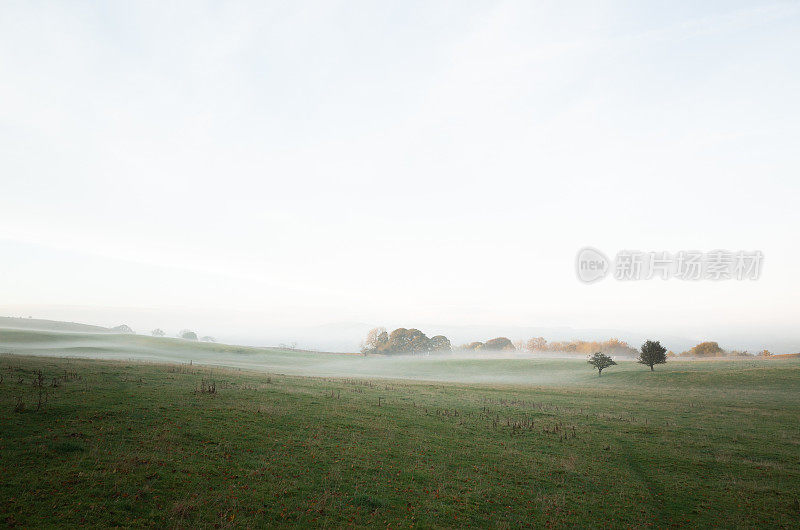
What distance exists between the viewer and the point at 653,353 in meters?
57.4

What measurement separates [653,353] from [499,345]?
79817mm

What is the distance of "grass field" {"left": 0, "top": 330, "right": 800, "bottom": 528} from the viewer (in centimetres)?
1002

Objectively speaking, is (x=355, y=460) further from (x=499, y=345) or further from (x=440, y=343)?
(x=499, y=345)

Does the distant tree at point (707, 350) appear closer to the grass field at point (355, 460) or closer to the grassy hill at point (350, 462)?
the grass field at point (355, 460)

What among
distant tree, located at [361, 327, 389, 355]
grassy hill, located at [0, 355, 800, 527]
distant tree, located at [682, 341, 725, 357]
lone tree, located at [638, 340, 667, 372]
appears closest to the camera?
grassy hill, located at [0, 355, 800, 527]

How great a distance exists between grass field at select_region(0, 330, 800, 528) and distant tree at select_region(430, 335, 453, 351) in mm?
103061

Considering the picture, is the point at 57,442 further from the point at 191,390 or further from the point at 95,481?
the point at 191,390

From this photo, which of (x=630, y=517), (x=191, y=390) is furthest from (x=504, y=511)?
(x=191, y=390)

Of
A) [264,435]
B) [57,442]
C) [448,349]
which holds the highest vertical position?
[57,442]

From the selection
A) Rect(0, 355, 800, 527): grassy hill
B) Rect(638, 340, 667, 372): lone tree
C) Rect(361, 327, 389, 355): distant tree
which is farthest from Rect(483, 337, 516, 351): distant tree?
Rect(0, 355, 800, 527): grassy hill

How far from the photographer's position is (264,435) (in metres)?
15.9

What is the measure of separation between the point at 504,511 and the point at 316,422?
431 inches

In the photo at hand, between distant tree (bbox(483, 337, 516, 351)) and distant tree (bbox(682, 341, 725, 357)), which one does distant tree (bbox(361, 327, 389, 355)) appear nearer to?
distant tree (bbox(483, 337, 516, 351))

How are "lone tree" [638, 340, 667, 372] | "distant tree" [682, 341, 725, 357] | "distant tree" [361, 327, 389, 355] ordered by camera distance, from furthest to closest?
"distant tree" [361, 327, 389, 355] < "distant tree" [682, 341, 725, 357] < "lone tree" [638, 340, 667, 372]
